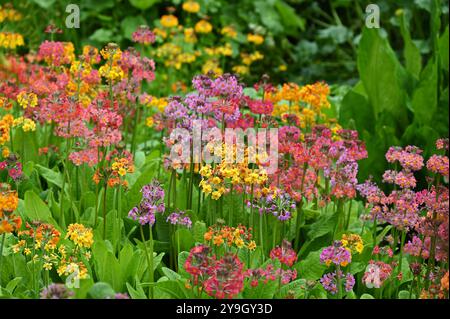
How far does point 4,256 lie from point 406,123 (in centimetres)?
213

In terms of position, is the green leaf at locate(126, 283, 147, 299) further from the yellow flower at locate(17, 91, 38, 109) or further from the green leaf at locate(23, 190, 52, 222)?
the yellow flower at locate(17, 91, 38, 109)

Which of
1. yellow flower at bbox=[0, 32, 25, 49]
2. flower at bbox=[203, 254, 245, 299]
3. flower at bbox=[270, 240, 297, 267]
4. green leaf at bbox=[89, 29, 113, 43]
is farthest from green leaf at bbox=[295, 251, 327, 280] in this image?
green leaf at bbox=[89, 29, 113, 43]

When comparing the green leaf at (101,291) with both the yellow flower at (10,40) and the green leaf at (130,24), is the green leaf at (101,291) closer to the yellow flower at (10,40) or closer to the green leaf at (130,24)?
the yellow flower at (10,40)

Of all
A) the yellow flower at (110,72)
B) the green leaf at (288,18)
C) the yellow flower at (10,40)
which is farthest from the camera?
the green leaf at (288,18)

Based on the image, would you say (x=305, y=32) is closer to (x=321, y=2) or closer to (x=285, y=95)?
(x=321, y=2)

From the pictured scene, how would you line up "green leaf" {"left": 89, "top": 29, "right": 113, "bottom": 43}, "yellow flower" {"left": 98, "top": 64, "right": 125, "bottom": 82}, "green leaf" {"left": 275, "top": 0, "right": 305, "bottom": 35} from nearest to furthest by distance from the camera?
"yellow flower" {"left": 98, "top": 64, "right": 125, "bottom": 82} < "green leaf" {"left": 89, "top": 29, "right": 113, "bottom": 43} < "green leaf" {"left": 275, "top": 0, "right": 305, "bottom": 35}

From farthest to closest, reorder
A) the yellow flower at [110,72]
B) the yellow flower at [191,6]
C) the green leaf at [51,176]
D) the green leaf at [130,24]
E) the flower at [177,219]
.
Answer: the green leaf at [130,24]
the yellow flower at [191,6]
the green leaf at [51,176]
the yellow flower at [110,72]
the flower at [177,219]

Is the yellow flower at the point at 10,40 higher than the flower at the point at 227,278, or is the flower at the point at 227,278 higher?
the yellow flower at the point at 10,40

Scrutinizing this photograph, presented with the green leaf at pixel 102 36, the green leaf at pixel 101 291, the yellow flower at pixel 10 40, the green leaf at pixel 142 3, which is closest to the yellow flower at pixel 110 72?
the green leaf at pixel 101 291

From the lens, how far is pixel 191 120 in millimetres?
2531

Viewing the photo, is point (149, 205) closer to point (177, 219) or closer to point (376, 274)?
point (177, 219)

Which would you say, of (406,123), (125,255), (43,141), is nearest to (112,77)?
(125,255)

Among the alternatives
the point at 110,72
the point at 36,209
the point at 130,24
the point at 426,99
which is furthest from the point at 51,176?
the point at 130,24
